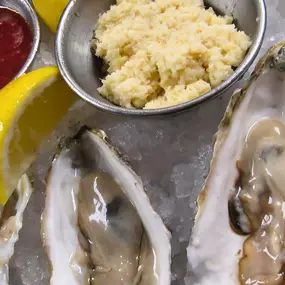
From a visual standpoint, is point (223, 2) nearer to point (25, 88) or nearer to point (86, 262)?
Answer: point (25, 88)

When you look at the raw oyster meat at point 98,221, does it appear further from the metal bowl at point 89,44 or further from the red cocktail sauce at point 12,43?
the red cocktail sauce at point 12,43

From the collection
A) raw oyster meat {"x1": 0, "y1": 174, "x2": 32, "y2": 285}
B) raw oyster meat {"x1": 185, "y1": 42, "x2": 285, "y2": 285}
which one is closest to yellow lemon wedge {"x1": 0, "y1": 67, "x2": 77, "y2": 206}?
raw oyster meat {"x1": 0, "y1": 174, "x2": 32, "y2": 285}

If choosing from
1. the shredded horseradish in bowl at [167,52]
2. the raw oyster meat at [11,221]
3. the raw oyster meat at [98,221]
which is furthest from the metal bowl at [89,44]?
the raw oyster meat at [11,221]

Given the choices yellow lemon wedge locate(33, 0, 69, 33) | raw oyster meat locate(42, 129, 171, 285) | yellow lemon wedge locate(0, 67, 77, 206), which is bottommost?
raw oyster meat locate(42, 129, 171, 285)

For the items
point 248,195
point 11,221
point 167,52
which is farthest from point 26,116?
point 248,195

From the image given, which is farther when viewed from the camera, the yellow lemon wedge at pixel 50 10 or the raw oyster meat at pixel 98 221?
the yellow lemon wedge at pixel 50 10

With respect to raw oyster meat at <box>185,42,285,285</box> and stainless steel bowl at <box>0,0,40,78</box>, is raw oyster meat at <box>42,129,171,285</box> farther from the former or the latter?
stainless steel bowl at <box>0,0,40,78</box>

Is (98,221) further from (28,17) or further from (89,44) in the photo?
(28,17)
